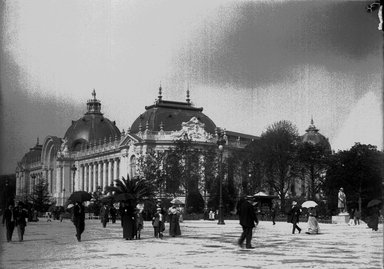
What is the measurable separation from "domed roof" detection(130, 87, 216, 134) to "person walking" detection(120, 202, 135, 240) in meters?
70.4

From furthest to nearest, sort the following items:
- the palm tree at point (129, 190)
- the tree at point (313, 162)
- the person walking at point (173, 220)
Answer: the tree at point (313, 162) < the person walking at point (173, 220) < the palm tree at point (129, 190)

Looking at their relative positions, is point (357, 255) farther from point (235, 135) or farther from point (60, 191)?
point (60, 191)

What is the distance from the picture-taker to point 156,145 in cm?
9481

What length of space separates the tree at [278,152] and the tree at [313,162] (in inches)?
74.0

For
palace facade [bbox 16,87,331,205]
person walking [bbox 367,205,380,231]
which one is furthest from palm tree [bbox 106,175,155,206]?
palace facade [bbox 16,87,331,205]

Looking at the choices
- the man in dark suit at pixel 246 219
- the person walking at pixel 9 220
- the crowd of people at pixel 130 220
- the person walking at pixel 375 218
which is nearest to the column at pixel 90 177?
the person walking at pixel 375 218

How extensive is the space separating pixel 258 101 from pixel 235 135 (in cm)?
7125

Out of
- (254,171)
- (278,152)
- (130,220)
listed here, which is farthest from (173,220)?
(254,171)

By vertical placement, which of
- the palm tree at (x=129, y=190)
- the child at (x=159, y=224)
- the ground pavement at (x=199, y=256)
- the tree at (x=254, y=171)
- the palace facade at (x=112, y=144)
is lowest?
the ground pavement at (x=199, y=256)

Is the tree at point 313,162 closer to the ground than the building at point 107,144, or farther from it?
closer to the ground

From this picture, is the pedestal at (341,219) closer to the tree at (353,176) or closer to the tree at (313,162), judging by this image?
the tree at (353,176)

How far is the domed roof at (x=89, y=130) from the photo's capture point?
402 feet

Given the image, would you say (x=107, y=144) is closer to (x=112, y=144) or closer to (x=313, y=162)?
(x=112, y=144)

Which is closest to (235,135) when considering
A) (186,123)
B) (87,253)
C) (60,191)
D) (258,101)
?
(186,123)
